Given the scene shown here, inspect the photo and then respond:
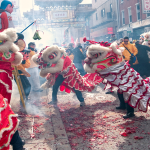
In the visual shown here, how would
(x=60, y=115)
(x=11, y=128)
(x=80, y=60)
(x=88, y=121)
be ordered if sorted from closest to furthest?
(x=11, y=128) → (x=88, y=121) → (x=60, y=115) → (x=80, y=60)

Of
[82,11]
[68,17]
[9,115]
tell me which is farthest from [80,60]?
[82,11]

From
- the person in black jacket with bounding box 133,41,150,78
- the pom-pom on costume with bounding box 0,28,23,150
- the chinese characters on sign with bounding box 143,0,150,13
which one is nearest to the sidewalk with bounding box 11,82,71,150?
the pom-pom on costume with bounding box 0,28,23,150

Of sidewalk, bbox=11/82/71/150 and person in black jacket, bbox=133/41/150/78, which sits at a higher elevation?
person in black jacket, bbox=133/41/150/78

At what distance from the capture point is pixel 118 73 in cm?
360

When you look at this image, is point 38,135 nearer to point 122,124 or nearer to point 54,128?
point 54,128

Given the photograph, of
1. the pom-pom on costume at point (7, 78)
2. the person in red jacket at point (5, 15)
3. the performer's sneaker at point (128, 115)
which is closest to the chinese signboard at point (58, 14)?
the person in red jacket at point (5, 15)

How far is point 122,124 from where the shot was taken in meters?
3.66

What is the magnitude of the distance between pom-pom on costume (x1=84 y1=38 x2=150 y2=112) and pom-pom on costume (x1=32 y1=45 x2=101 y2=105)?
1054mm

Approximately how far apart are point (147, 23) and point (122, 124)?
17143 mm

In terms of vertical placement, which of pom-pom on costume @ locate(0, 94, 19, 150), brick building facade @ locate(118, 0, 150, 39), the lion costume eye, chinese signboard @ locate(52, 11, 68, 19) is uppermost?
chinese signboard @ locate(52, 11, 68, 19)

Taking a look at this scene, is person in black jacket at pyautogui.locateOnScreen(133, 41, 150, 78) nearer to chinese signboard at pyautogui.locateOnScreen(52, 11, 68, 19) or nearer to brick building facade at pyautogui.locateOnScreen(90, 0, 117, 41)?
chinese signboard at pyautogui.locateOnScreen(52, 11, 68, 19)

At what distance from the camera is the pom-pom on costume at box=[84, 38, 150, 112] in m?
3.50

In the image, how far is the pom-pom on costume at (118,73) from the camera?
3.50m

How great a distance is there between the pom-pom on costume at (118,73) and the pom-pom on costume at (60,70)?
1054 mm
